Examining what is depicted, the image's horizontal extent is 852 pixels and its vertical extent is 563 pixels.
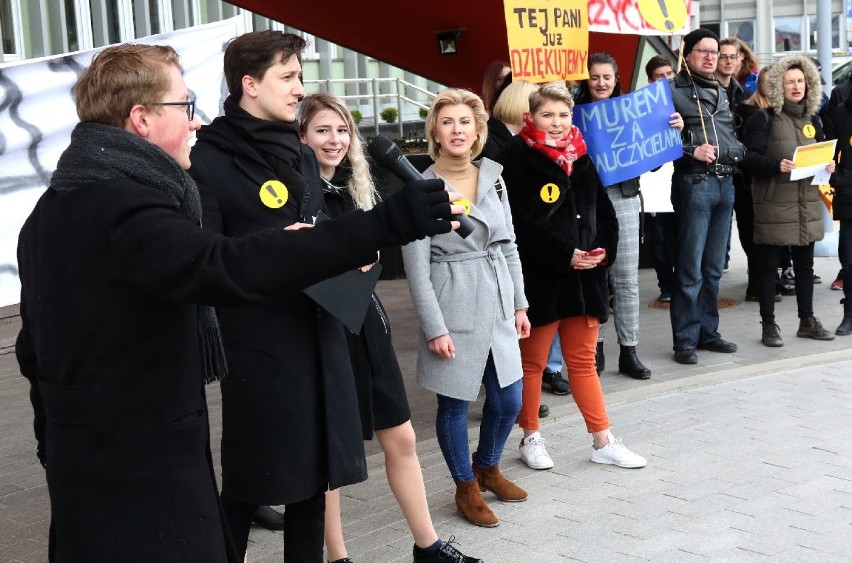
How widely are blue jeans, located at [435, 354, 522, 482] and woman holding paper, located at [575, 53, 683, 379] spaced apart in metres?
2.41

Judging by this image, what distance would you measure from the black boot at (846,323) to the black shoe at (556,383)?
256cm

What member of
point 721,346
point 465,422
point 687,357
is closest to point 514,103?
point 465,422

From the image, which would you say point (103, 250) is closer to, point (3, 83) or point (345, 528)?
point (345, 528)

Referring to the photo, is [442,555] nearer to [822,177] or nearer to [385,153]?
[385,153]

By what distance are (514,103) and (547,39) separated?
629 millimetres

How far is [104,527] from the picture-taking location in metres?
2.57

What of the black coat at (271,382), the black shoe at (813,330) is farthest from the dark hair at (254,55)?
the black shoe at (813,330)

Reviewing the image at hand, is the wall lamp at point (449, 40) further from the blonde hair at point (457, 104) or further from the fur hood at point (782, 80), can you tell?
the blonde hair at point (457, 104)

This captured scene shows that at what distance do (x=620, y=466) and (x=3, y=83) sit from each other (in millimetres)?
4332

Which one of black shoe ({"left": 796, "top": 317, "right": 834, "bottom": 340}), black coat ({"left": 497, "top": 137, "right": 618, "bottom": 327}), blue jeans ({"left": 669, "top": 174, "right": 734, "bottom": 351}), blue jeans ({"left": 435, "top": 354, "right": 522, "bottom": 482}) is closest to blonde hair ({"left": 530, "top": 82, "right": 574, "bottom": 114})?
black coat ({"left": 497, "top": 137, "right": 618, "bottom": 327})

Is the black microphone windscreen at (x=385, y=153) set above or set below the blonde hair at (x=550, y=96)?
below

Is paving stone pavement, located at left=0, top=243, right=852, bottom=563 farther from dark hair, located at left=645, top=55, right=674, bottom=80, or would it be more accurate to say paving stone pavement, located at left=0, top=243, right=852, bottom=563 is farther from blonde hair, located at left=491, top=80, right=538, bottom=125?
dark hair, located at left=645, top=55, right=674, bottom=80

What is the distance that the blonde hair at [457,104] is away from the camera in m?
4.87

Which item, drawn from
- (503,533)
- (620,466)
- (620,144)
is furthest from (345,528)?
(620,144)
